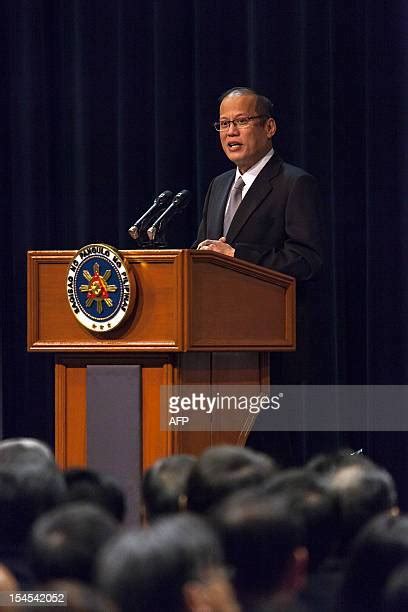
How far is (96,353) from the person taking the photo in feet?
7.36

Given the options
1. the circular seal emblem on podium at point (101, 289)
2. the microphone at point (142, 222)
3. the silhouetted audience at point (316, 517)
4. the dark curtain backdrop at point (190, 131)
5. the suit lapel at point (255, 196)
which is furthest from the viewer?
the dark curtain backdrop at point (190, 131)

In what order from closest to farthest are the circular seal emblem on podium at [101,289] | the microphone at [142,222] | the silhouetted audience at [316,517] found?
the silhouetted audience at [316,517] < the circular seal emblem on podium at [101,289] < the microphone at [142,222]

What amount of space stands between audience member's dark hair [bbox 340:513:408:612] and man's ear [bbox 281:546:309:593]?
0.06ft

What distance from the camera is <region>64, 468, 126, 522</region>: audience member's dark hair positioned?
484mm

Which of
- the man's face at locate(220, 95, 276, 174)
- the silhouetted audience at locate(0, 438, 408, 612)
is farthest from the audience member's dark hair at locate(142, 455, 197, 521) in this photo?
the man's face at locate(220, 95, 276, 174)

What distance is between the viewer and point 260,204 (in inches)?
114

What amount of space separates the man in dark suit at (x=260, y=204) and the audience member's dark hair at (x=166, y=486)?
6.83 ft

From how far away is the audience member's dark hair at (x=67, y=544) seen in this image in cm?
39

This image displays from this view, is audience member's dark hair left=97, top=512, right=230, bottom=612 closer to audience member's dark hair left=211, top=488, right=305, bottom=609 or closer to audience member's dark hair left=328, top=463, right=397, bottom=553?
audience member's dark hair left=211, top=488, right=305, bottom=609

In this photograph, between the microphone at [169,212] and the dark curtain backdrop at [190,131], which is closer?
the microphone at [169,212]

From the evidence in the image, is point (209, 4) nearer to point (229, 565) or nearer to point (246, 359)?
point (246, 359)

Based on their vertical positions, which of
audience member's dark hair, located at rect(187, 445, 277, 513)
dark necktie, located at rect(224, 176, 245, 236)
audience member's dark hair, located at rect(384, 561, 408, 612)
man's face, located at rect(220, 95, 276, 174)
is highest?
man's face, located at rect(220, 95, 276, 174)

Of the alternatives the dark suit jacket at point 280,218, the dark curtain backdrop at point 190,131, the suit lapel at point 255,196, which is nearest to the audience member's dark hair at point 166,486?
the dark suit jacket at point 280,218

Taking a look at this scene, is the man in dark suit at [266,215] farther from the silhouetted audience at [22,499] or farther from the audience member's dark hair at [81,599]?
the audience member's dark hair at [81,599]
